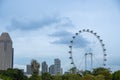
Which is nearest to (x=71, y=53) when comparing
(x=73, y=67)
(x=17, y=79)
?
(x=73, y=67)

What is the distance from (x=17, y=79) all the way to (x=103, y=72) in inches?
1124

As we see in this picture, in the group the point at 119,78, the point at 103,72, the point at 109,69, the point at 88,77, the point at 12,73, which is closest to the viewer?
the point at 88,77

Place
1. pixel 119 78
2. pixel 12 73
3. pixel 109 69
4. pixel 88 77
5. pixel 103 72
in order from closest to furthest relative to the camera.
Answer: pixel 88 77 < pixel 119 78 < pixel 103 72 < pixel 109 69 < pixel 12 73

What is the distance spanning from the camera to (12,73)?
405ft

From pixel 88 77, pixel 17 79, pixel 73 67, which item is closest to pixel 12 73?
pixel 17 79

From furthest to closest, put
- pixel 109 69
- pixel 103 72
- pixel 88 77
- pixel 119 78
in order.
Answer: pixel 109 69
pixel 103 72
pixel 119 78
pixel 88 77

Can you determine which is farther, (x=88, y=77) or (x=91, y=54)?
(x=91, y=54)

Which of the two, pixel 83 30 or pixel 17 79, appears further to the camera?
pixel 17 79

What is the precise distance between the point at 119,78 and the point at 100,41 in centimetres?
979

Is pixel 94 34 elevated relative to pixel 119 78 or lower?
elevated

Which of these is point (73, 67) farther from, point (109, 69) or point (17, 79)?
point (17, 79)

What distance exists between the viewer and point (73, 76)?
101 m

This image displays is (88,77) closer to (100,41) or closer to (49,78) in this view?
(100,41)

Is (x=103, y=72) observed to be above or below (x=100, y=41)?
below
